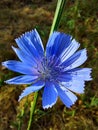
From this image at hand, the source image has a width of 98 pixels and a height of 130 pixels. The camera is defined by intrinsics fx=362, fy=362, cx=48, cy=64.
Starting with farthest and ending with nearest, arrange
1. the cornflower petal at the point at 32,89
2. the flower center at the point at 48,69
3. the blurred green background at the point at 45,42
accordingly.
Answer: the blurred green background at the point at 45,42 → the flower center at the point at 48,69 → the cornflower petal at the point at 32,89

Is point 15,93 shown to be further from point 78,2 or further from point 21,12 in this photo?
point 78,2

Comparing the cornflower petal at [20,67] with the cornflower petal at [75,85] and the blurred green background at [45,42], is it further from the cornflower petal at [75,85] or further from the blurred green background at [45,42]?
the blurred green background at [45,42]

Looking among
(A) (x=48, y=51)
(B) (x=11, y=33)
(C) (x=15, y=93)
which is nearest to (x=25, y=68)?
(A) (x=48, y=51)

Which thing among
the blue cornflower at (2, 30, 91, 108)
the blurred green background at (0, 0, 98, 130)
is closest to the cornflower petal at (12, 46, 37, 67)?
the blue cornflower at (2, 30, 91, 108)

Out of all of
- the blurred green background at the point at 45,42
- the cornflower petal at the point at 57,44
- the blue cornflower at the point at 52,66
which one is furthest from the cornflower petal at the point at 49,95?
the blurred green background at the point at 45,42

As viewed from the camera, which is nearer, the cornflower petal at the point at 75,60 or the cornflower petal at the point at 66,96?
the cornflower petal at the point at 66,96

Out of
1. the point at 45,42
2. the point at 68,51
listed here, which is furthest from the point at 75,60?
the point at 45,42

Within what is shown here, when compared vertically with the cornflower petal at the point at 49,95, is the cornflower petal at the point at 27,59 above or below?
above
